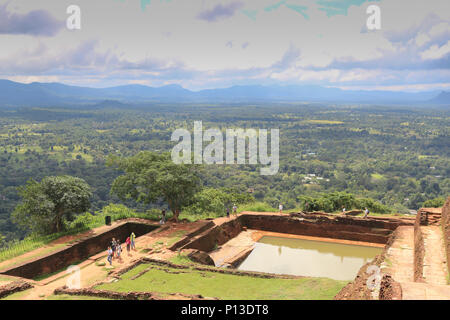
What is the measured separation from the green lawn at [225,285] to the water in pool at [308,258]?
14.8ft

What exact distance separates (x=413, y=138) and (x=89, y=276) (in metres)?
133

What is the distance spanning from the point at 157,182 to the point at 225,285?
8.83 metres

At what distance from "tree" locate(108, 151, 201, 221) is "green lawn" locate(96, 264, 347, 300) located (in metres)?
6.47

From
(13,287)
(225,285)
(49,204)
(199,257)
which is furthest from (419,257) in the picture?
(49,204)

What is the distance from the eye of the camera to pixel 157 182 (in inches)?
808

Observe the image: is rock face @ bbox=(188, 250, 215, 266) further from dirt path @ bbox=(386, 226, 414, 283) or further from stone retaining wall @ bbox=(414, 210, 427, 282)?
stone retaining wall @ bbox=(414, 210, 427, 282)

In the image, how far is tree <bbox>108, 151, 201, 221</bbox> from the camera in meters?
20.9

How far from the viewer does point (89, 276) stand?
15078mm

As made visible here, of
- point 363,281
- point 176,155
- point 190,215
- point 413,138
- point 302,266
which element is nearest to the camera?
A: point 363,281

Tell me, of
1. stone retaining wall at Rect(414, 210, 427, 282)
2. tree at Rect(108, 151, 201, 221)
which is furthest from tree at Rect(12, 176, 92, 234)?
stone retaining wall at Rect(414, 210, 427, 282)

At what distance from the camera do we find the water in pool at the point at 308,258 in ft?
58.8

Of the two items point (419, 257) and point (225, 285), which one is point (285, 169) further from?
point (225, 285)
